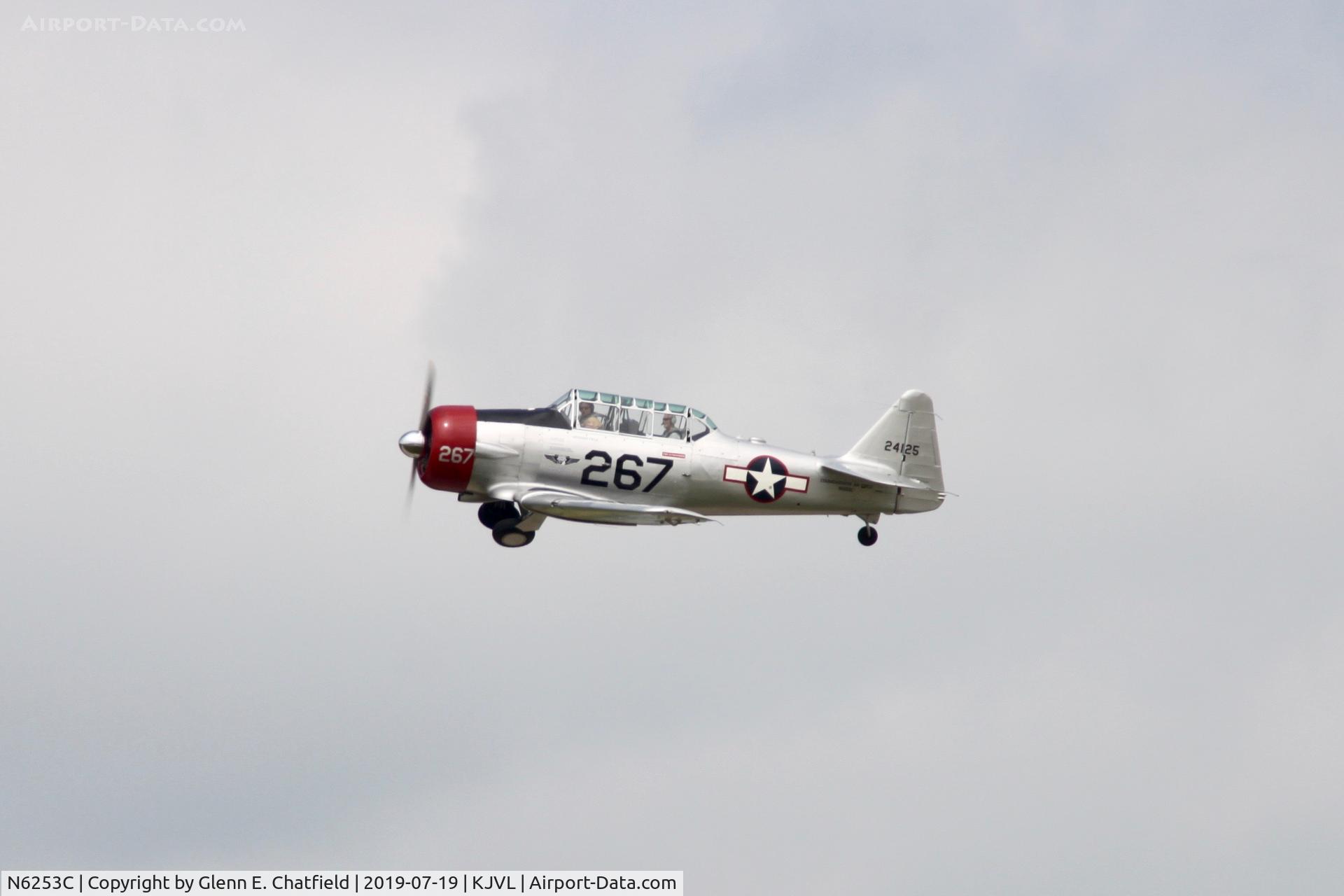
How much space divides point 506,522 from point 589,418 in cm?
227

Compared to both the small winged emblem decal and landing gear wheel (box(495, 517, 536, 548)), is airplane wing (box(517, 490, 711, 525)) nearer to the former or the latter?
the small winged emblem decal

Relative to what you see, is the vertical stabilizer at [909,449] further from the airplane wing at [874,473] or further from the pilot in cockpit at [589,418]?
the pilot in cockpit at [589,418]

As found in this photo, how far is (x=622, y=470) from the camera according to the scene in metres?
34.9

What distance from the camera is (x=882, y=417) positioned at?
37469 millimetres

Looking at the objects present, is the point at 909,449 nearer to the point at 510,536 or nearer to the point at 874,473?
the point at 874,473

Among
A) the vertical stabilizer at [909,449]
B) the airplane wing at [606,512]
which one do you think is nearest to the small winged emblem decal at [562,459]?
the airplane wing at [606,512]

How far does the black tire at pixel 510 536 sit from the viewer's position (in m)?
35.2

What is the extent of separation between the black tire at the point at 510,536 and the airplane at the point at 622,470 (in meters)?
0.02

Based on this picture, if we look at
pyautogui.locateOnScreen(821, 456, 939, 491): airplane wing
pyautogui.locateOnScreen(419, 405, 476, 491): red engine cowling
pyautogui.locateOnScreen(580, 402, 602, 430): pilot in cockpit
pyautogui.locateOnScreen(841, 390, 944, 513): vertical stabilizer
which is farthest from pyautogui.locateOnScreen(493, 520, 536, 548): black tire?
pyautogui.locateOnScreen(841, 390, 944, 513): vertical stabilizer

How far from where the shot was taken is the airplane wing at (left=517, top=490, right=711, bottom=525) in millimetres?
33469

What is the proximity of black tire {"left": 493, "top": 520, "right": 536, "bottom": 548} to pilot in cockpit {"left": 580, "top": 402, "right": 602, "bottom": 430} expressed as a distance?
2072mm

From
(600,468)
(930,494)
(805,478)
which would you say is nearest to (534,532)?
(600,468)

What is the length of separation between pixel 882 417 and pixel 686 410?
395cm

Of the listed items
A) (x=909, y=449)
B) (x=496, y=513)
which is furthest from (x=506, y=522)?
(x=909, y=449)
